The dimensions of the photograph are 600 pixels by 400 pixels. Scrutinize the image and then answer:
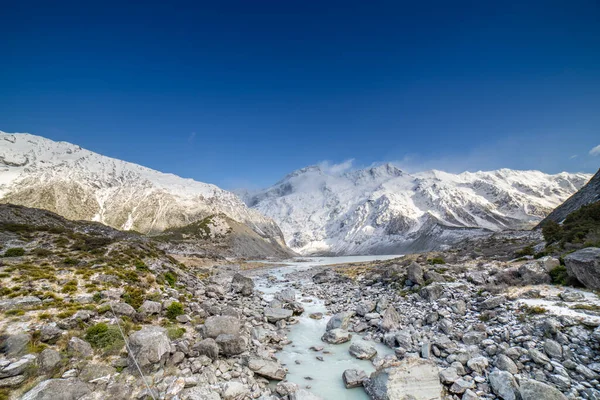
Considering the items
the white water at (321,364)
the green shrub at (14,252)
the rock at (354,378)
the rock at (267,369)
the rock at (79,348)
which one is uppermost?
the green shrub at (14,252)

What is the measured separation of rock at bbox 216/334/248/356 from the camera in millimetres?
16059

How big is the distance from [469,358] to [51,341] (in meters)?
22.4

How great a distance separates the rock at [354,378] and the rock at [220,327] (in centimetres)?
798

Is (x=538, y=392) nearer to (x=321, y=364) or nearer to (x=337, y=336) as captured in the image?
(x=321, y=364)

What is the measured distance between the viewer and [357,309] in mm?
24797

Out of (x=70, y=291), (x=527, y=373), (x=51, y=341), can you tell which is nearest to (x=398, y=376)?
(x=527, y=373)

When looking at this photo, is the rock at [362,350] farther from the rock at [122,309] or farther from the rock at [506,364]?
the rock at [122,309]

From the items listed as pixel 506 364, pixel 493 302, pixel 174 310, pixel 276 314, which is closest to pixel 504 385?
pixel 506 364

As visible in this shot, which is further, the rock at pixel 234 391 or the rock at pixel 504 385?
the rock at pixel 234 391

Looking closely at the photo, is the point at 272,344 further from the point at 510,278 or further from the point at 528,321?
the point at 510,278

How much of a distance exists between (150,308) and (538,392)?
2319cm

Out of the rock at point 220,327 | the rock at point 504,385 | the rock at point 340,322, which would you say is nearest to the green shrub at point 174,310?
the rock at point 220,327

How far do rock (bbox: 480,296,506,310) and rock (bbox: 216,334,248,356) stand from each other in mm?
16972

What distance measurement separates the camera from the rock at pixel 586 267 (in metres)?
16.7
